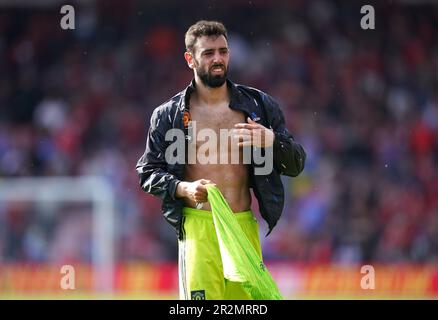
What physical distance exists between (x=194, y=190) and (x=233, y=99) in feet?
2.97

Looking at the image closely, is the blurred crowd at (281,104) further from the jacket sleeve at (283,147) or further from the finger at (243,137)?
the finger at (243,137)

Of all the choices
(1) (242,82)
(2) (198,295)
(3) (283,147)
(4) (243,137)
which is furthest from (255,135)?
(1) (242,82)

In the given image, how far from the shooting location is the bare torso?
7.88 metres

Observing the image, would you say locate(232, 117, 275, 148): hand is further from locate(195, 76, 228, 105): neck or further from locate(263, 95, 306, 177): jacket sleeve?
locate(195, 76, 228, 105): neck

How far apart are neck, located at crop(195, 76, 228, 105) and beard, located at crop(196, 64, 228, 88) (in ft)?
0.32

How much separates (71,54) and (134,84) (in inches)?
60.5

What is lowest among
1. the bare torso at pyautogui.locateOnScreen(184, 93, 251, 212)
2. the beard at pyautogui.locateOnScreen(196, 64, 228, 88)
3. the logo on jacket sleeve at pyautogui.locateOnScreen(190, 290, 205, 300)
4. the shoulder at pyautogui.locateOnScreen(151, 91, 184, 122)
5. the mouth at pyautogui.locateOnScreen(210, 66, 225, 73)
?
the logo on jacket sleeve at pyautogui.locateOnScreen(190, 290, 205, 300)

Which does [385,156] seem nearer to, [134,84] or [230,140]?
[134,84]

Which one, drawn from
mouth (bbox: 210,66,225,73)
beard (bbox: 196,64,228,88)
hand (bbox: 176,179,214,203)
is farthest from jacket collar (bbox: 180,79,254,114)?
hand (bbox: 176,179,214,203)

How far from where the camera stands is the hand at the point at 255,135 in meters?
7.48

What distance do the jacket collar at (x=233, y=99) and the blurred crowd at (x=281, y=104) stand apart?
9437 mm

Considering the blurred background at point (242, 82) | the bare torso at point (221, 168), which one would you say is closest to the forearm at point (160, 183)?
the bare torso at point (221, 168)
